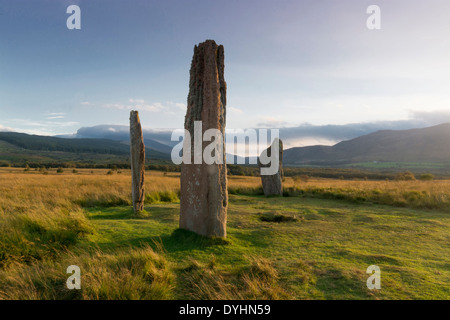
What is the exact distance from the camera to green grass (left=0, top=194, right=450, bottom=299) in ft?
14.2

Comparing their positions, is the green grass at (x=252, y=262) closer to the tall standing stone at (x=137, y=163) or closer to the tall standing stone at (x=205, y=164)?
the tall standing stone at (x=205, y=164)

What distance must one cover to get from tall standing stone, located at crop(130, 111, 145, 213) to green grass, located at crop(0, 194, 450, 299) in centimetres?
116

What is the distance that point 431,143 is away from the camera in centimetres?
19088

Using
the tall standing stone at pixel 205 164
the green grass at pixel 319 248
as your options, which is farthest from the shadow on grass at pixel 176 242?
the tall standing stone at pixel 205 164

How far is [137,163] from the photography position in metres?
11.6

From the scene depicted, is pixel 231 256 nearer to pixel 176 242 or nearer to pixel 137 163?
pixel 176 242

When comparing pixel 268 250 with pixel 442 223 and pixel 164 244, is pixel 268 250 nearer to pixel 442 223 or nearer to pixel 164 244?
pixel 164 244

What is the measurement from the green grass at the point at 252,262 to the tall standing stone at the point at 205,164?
1.66ft

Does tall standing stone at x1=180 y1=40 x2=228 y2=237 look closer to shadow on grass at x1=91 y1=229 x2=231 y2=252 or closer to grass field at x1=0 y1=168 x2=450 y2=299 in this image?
shadow on grass at x1=91 y1=229 x2=231 y2=252

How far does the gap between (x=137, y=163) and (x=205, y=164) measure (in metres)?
5.29

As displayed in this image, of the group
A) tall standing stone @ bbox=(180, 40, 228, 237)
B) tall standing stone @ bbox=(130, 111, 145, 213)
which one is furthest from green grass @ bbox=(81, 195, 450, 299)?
tall standing stone @ bbox=(130, 111, 145, 213)

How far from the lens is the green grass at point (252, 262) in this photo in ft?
14.2

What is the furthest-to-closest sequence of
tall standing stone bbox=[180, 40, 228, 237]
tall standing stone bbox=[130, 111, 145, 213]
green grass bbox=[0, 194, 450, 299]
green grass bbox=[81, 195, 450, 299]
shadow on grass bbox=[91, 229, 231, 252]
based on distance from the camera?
tall standing stone bbox=[130, 111, 145, 213] → tall standing stone bbox=[180, 40, 228, 237] → shadow on grass bbox=[91, 229, 231, 252] → green grass bbox=[81, 195, 450, 299] → green grass bbox=[0, 194, 450, 299]
